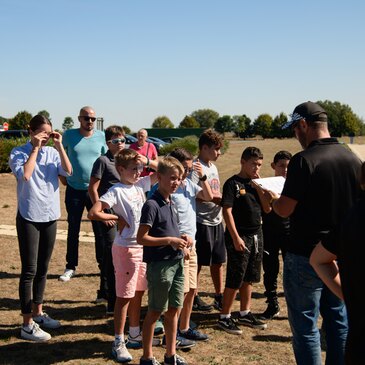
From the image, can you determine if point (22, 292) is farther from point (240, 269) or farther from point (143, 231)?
point (240, 269)

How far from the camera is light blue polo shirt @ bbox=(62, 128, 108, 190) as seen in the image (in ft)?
20.9

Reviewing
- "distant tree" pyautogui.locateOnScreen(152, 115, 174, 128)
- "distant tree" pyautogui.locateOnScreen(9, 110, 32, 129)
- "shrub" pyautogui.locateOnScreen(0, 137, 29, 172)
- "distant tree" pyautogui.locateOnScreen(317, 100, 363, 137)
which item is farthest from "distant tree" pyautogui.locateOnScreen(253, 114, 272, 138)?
"shrub" pyautogui.locateOnScreen(0, 137, 29, 172)

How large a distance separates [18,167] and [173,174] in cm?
160

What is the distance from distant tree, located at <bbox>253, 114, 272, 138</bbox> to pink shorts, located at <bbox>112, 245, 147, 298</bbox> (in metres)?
91.0

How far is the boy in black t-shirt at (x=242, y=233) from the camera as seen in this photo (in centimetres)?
486

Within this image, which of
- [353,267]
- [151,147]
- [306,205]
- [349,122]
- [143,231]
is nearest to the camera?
[353,267]

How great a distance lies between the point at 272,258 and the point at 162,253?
192cm

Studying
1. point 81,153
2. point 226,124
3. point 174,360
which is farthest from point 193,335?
point 226,124

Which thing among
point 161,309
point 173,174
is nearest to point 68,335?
point 161,309

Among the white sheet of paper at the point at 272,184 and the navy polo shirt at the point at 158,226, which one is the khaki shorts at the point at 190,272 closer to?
the navy polo shirt at the point at 158,226

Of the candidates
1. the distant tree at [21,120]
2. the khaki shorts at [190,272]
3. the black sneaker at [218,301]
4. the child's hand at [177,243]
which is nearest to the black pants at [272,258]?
the black sneaker at [218,301]

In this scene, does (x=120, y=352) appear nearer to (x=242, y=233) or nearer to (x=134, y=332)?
(x=134, y=332)

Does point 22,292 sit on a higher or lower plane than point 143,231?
lower

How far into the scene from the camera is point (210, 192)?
4980 mm
